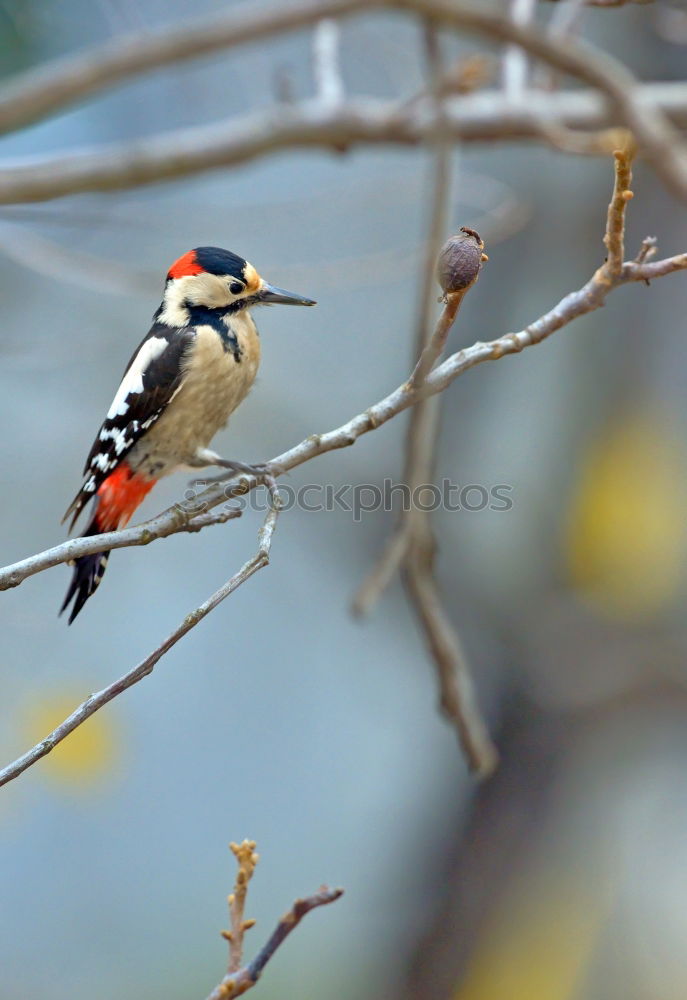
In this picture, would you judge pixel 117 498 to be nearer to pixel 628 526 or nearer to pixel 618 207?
pixel 618 207

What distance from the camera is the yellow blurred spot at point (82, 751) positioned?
4312 millimetres

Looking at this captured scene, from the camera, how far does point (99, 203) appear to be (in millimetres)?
3621

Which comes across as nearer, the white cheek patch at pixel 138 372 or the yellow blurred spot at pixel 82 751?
the white cheek patch at pixel 138 372

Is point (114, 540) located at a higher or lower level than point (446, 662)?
lower

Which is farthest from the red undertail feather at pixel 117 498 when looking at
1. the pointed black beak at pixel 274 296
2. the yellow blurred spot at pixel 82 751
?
the yellow blurred spot at pixel 82 751

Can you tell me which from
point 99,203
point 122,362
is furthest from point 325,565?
point 99,203

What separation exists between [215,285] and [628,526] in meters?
3.41

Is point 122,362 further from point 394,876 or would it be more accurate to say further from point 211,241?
point 394,876

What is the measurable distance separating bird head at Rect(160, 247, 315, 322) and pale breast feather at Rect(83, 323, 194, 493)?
55 millimetres

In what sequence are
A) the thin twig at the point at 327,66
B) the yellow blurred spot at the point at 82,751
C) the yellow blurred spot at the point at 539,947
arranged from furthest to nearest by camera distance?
1. the yellow blurred spot at the point at 82,751
2. the yellow blurred spot at the point at 539,947
3. the thin twig at the point at 327,66

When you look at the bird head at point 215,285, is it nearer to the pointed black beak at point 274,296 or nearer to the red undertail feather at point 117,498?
the pointed black beak at point 274,296

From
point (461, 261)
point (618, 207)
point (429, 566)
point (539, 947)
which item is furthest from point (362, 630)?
point (461, 261)

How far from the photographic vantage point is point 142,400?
1690mm

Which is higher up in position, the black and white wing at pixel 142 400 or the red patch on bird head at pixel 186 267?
the red patch on bird head at pixel 186 267
